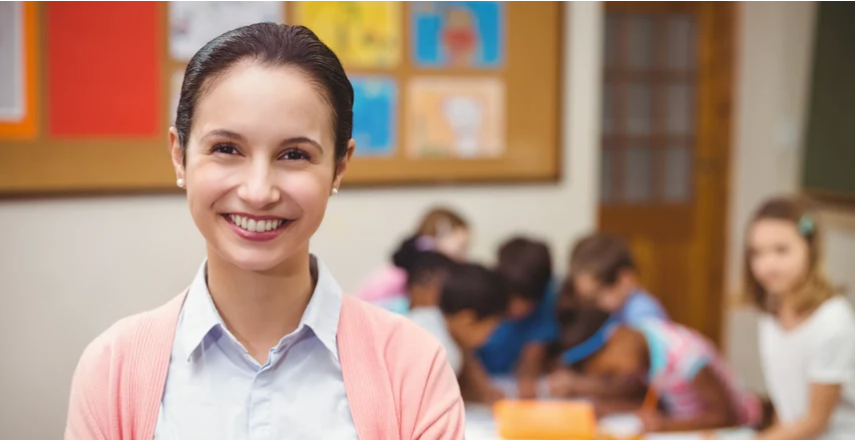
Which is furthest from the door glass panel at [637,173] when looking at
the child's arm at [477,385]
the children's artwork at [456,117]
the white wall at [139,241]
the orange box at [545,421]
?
the orange box at [545,421]

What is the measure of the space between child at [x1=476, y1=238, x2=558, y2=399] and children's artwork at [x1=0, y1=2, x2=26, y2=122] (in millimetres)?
1088

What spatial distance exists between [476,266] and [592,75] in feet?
2.86

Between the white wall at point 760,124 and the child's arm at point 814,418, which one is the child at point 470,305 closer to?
the child's arm at point 814,418

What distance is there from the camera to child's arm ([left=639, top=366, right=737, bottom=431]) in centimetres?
159

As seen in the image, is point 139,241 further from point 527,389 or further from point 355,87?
point 527,389

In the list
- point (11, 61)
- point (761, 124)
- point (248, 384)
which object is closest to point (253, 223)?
point (248, 384)

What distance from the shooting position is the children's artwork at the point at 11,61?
125 cm

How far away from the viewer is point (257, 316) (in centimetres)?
75

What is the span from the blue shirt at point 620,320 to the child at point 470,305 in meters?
0.19

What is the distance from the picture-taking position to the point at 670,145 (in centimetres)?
363

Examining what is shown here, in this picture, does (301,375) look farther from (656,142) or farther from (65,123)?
(656,142)

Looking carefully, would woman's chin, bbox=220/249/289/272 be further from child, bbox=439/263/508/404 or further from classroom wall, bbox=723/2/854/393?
classroom wall, bbox=723/2/854/393

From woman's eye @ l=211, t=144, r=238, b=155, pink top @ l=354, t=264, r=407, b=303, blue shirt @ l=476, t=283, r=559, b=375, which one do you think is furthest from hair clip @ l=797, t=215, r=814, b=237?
woman's eye @ l=211, t=144, r=238, b=155

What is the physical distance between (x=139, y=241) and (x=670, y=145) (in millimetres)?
2434
